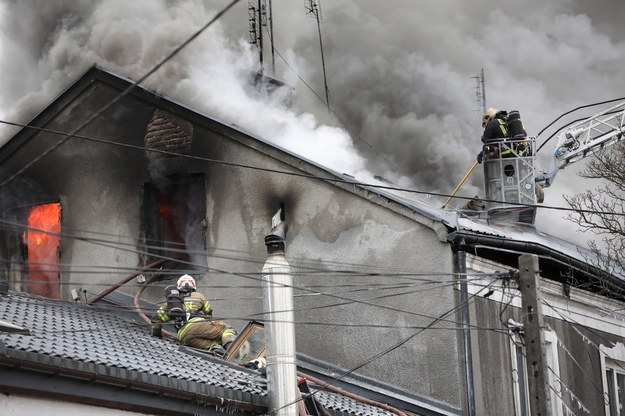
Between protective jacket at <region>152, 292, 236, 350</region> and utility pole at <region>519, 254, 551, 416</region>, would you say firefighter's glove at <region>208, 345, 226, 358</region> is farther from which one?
utility pole at <region>519, 254, 551, 416</region>

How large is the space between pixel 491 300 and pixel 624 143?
16.8 feet

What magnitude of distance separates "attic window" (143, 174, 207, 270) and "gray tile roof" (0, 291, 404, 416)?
2.51 m

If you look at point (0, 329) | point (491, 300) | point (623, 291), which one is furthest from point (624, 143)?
point (0, 329)

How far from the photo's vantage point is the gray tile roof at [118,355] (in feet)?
36.5

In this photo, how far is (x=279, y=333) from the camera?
45.5 feet

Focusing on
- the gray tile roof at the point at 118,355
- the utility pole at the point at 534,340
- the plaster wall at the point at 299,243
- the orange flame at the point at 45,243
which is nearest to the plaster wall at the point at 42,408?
the gray tile roof at the point at 118,355

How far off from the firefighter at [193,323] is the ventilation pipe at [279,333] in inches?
59.7

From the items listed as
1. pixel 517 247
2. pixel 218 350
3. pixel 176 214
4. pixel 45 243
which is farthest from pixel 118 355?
pixel 45 243

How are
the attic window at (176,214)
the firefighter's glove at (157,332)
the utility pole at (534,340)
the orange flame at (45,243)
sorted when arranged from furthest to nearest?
1. the orange flame at (45,243)
2. the attic window at (176,214)
3. the firefighter's glove at (157,332)
4. the utility pole at (534,340)

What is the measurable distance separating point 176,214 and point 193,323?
13.2ft

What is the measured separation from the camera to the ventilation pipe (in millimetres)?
13352

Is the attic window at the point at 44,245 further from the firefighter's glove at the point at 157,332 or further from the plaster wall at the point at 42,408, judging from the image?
the plaster wall at the point at 42,408

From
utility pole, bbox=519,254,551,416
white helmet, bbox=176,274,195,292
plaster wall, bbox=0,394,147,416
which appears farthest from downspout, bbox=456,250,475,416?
plaster wall, bbox=0,394,147,416

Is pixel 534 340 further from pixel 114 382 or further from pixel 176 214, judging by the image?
pixel 176 214
